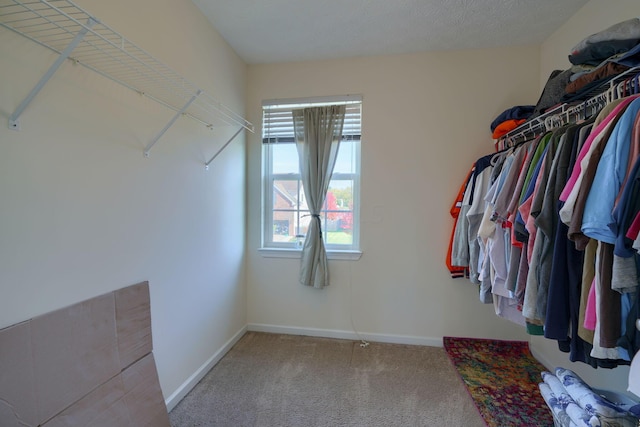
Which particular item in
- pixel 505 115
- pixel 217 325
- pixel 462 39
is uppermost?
pixel 462 39

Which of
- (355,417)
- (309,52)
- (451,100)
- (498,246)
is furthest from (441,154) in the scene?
(355,417)

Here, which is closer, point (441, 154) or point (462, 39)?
point (462, 39)

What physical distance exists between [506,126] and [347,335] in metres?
2.24

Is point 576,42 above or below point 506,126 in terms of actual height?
above

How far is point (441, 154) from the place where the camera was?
2400mm

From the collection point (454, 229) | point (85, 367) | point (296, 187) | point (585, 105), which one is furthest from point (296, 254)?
point (585, 105)

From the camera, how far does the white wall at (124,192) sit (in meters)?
0.93

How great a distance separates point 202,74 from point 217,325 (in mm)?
1931

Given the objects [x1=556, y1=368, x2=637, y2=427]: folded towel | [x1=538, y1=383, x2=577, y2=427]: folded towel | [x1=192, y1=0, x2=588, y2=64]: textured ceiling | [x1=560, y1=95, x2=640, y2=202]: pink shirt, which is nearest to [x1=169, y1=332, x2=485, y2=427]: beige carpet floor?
[x1=538, y1=383, x2=577, y2=427]: folded towel

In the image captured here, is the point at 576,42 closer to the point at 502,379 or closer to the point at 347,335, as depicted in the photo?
the point at 502,379

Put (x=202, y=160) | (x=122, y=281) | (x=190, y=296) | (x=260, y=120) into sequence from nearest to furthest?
(x=122, y=281) < (x=190, y=296) < (x=202, y=160) < (x=260, y=120)

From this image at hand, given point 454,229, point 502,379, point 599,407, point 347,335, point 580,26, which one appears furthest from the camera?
point 347,335

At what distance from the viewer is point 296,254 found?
2660mm

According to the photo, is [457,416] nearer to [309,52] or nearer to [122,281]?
[122,281]
